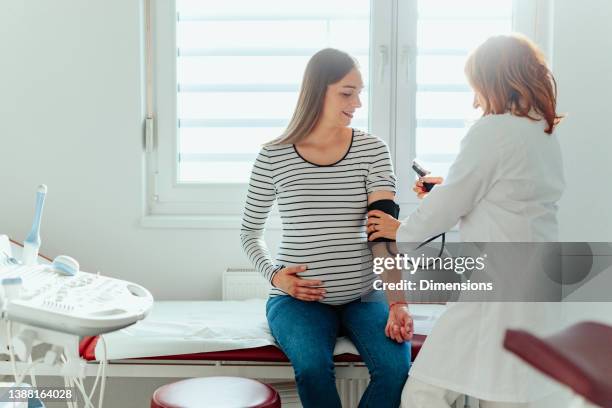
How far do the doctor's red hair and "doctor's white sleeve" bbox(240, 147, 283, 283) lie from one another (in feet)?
2.46

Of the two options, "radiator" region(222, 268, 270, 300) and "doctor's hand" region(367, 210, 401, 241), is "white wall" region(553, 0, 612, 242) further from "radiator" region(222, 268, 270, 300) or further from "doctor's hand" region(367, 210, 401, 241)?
"radiator" region(222, 268, 270, 300)

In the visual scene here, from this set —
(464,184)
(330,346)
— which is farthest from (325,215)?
(464,184)

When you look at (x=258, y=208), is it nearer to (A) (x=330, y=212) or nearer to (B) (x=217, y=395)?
(A) (x=330, y=212)

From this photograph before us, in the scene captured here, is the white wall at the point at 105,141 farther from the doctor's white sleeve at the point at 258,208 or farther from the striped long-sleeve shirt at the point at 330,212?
the striped long-sleeve shirt at the point at 330,212

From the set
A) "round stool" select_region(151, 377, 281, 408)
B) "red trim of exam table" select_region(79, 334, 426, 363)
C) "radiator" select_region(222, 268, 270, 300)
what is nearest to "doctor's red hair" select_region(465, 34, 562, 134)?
"red trim of exam table" select_region(79, 334, 426, 363)

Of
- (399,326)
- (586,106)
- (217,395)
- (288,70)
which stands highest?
(288,70)

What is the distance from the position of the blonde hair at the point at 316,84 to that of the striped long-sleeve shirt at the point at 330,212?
0.20 ft

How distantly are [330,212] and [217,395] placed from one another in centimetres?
62

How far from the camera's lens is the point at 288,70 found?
9.02 feet

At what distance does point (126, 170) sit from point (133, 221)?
0.19 metres

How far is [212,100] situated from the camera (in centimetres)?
277

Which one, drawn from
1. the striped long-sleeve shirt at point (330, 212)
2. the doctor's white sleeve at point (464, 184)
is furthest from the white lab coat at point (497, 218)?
the striped long-sleeve shirt at point (330, 212)

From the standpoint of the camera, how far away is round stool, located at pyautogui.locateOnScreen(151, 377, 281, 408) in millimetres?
1747

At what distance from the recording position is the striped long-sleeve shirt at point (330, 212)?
6.95ft
